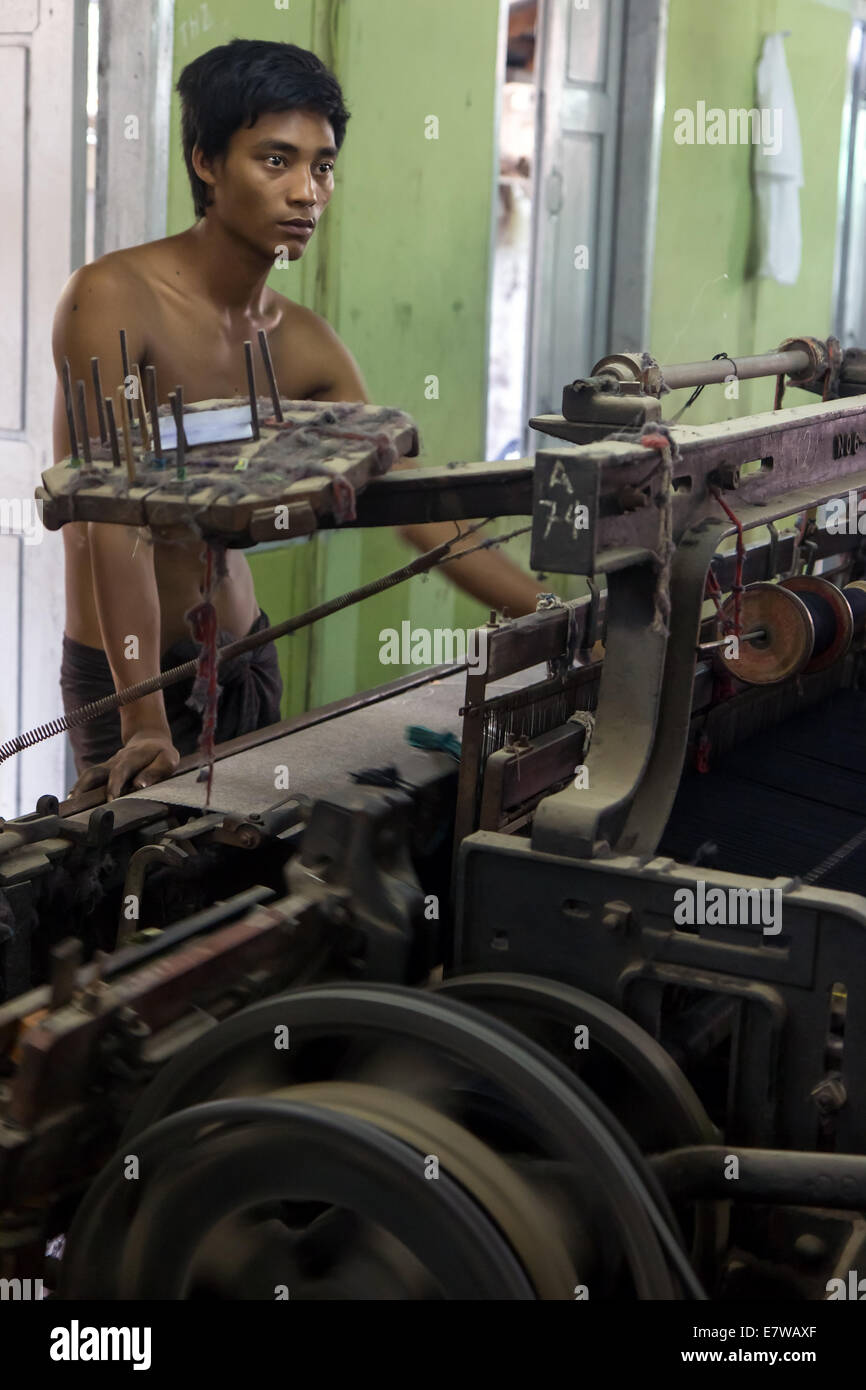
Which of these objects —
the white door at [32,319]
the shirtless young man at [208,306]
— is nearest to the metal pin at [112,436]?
the shirtless young man at [208,306]

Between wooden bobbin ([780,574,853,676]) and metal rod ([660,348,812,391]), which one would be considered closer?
metal rod ([660,348,812,391])

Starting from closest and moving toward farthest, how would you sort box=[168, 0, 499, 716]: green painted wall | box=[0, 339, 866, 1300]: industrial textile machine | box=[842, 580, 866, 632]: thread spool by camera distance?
box=[0, 339, 866, 1300]: industrial textile machine
box=[842, 580, 866, 632]: thread spool
box=[168, 0, 499, 716]: green painted wall

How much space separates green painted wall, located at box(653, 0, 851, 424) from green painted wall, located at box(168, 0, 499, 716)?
131 cm

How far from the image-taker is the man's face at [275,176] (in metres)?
2.58

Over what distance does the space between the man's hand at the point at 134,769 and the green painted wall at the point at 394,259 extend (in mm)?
2251

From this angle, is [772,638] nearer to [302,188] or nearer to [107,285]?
[302,188]

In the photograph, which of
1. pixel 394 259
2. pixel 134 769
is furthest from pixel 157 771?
pixel 394 259

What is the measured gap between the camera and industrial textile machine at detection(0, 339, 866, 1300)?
127cm

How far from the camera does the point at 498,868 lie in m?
1.64

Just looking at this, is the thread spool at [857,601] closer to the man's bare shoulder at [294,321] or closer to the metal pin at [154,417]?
the man's bare shoulder at [294,321]

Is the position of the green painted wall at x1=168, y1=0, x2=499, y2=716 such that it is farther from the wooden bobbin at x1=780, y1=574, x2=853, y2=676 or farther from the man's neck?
the wooden bobbin at x1=780, y1=574, x2=853, y2=676

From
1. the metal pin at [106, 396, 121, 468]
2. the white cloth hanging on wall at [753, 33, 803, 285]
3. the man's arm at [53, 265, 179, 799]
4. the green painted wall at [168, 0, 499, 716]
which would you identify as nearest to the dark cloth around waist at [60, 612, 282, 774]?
the man's arm at [53, 265, 179, 799]

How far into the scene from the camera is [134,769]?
2279 mm
